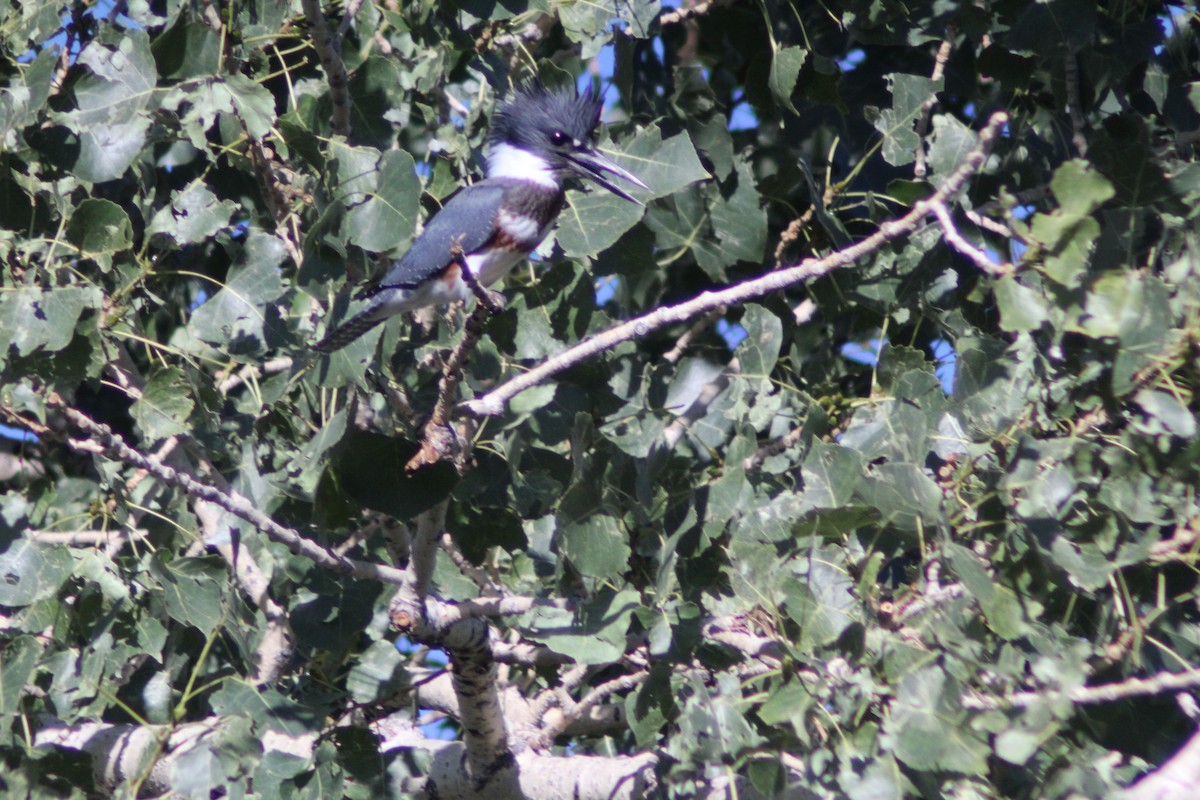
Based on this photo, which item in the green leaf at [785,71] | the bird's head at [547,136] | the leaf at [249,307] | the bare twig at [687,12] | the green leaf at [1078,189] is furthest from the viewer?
the bird's head at [547,136]

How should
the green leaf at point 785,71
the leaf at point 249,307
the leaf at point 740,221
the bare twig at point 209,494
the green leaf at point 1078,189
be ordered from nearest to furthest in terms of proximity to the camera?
the green leaf at point 1078,189, the bare twig at point 209,494, the leaf at point 249,307, the green leaf at point 785,71, the leaf at point 740,221

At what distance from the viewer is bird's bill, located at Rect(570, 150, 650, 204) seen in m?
2.66

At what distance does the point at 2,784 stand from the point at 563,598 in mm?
1122

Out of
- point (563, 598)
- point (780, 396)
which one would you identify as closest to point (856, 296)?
point (780, 396)

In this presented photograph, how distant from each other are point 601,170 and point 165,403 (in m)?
1.21

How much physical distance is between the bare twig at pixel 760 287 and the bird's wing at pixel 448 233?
27.5 inches

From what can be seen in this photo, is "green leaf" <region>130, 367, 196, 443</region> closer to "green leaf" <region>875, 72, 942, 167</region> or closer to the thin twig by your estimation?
the thin twig

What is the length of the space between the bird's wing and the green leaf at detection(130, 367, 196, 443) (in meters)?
0.58

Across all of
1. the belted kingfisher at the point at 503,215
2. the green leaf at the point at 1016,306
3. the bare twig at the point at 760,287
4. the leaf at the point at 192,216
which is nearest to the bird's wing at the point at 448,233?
the belted kingfisher at the point at 503,215

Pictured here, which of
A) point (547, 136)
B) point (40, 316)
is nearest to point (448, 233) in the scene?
point (547, 136)

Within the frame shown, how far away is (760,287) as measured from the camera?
2.00 m

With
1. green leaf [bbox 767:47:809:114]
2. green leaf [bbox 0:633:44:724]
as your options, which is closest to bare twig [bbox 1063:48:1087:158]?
green leaf [bbox 767:47:809:114]

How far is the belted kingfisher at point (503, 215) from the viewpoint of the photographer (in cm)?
287

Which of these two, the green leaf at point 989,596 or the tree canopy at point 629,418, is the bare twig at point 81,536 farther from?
the green leaf at point 989,596
